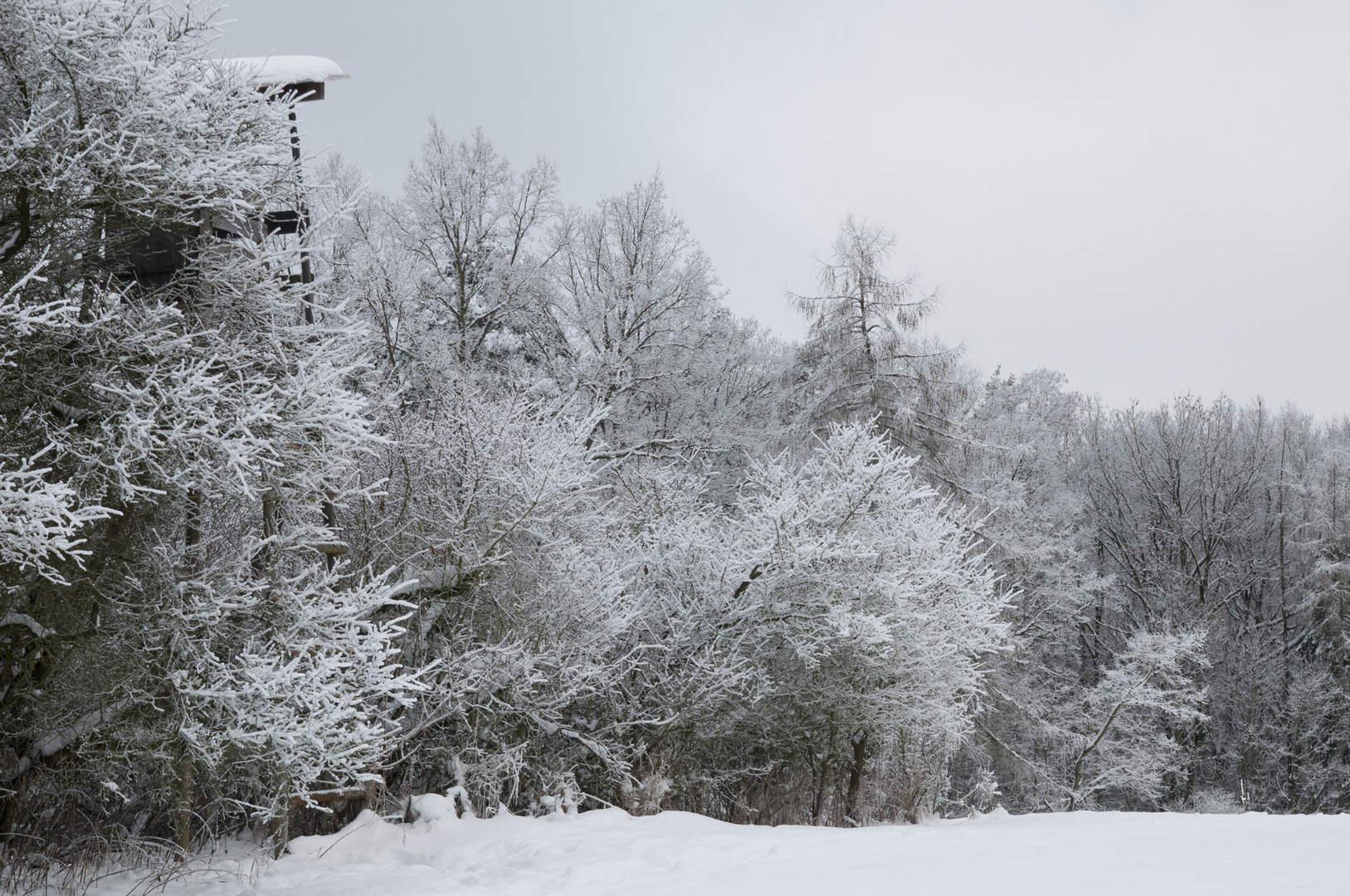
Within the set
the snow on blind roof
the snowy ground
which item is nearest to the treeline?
the snow on blind roof

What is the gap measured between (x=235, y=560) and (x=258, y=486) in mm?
529

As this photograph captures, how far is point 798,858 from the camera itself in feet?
20.2

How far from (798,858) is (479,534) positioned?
4539 millimetres

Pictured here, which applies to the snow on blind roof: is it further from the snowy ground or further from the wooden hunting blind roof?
the snowy ground

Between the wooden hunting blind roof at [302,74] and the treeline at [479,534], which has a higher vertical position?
the wooden hunting blind roof at [302,74]

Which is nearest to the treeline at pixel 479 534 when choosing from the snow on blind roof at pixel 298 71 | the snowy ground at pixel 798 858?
the snow on blind roof at pixel 298 71

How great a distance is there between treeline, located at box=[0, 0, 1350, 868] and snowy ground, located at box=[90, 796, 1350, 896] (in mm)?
626

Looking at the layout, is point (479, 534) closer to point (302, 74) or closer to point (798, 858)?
point (302, 74)

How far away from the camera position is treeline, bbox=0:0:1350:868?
5.71 meters

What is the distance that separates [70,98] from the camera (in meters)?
5.68

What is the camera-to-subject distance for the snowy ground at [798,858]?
4504 millimetres

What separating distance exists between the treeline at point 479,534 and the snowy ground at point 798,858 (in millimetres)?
626

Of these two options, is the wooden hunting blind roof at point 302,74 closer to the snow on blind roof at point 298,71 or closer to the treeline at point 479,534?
the snow on blind roof at point 298,71

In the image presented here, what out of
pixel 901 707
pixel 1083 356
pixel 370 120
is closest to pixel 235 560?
pixel 901 707
